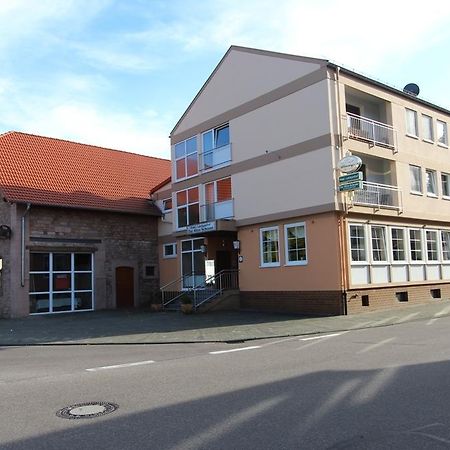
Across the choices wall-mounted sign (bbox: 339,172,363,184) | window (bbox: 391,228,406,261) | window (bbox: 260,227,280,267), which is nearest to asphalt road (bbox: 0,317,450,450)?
wall-mounted sign (bbox: 339,172,363,184)

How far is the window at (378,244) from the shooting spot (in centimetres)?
2155

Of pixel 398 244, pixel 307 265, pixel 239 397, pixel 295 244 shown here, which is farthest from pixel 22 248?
pixel 239 397

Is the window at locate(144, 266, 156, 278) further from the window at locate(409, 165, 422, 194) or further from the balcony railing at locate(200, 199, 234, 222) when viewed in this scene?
the window at locate(409, 165, 422, 194)

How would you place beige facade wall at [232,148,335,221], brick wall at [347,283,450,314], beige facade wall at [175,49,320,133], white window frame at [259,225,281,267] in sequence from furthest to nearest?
white window frame at [259,225,281,267], beige facade wall at [175,49,320,133], beige facade wall at [232,148,335,221], brick wall at [347,283,450,314]

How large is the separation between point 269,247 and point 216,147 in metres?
5.71

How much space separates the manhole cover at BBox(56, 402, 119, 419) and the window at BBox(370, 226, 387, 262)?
1635 cm

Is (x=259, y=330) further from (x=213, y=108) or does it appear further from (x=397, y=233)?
(x=213, y=108)

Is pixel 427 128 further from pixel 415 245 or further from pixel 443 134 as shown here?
pixel 415 245

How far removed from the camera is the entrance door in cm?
2752

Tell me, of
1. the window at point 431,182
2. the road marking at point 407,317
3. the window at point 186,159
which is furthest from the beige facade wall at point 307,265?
the window at point 431,182

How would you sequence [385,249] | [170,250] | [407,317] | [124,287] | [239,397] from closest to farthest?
[239,397] < [407,317] < [385,249] < [124,287] < [170,250]

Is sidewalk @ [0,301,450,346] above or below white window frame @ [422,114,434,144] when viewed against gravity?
below

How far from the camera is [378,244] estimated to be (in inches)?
858

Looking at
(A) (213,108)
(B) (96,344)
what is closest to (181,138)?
(A) (213,108)
